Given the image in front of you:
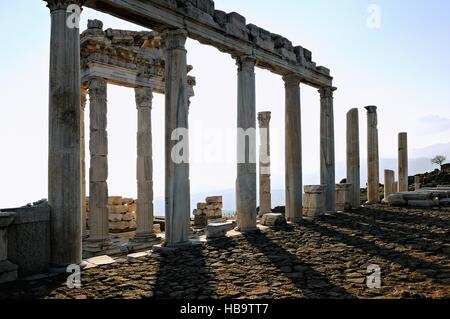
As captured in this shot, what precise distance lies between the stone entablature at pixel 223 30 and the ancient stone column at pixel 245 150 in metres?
0.88

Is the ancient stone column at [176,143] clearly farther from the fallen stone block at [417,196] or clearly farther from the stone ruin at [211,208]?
the fallen stone block at [417,196]

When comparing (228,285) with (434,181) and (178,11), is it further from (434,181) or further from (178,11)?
(434,181)

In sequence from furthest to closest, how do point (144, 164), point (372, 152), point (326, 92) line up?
1. point (372, 152)
2. point (326, 92)
3. point (144, 164)

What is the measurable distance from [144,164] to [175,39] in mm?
6588

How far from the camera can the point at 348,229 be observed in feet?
40.1

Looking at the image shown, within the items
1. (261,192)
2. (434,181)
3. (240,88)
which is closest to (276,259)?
(240,88)

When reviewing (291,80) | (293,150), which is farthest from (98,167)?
(291,80)

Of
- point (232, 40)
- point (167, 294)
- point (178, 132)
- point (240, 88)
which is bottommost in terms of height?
point (167, 294)

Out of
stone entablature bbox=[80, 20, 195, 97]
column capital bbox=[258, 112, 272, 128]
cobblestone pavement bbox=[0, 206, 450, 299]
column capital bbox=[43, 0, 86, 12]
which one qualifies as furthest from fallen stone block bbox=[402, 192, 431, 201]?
column capital bbox=[43, 0, 86, 12]

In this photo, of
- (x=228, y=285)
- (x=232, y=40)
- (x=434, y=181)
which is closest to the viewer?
(x=228, y=285)

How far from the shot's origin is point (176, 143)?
9.97 meters

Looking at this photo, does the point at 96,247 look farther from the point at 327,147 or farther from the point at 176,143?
the point at 327,147

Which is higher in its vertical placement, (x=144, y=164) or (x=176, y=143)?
(x=176, y=143)
